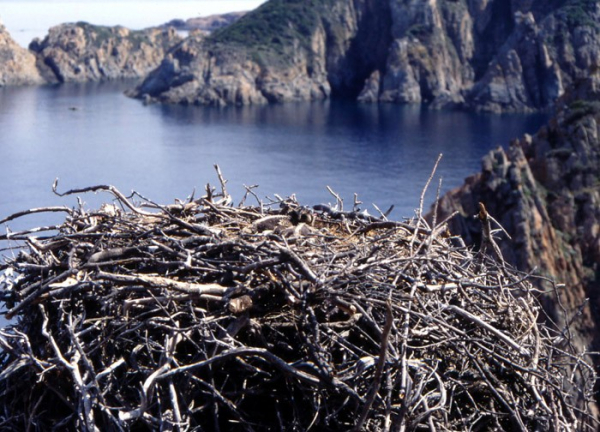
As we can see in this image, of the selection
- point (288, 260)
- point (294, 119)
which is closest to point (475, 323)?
point (288, 260)

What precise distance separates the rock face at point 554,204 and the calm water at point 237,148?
4.66 meters

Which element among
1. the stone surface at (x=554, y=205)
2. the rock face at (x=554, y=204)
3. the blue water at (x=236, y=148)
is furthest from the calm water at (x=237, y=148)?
the stone surface at (x=554, y=205)

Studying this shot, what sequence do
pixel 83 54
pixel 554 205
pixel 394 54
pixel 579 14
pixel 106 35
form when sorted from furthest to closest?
pixel 106 35, pixel 83 54, pixel 394 54, pixel 579 14, pixel 554 205

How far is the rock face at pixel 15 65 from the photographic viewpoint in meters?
107

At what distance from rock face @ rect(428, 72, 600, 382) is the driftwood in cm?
2271

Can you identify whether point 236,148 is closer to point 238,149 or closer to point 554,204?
point 238,149

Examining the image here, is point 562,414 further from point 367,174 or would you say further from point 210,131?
point 210,131

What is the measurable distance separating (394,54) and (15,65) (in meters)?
51.6

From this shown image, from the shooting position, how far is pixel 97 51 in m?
131

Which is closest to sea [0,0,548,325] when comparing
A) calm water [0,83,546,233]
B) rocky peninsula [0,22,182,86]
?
calm water [0,83,546,233]

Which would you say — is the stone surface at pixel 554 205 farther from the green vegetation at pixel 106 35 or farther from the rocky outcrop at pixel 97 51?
the green vegetation at pixel 106 35

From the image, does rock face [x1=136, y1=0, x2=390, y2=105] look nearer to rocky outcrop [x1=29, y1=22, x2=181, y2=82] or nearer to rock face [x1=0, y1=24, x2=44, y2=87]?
rock face [x1=0, y1=24, x2=44, y2=87]

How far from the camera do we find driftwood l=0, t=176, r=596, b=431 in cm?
347

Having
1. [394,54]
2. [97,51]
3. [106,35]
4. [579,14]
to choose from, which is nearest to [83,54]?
[97,51]
